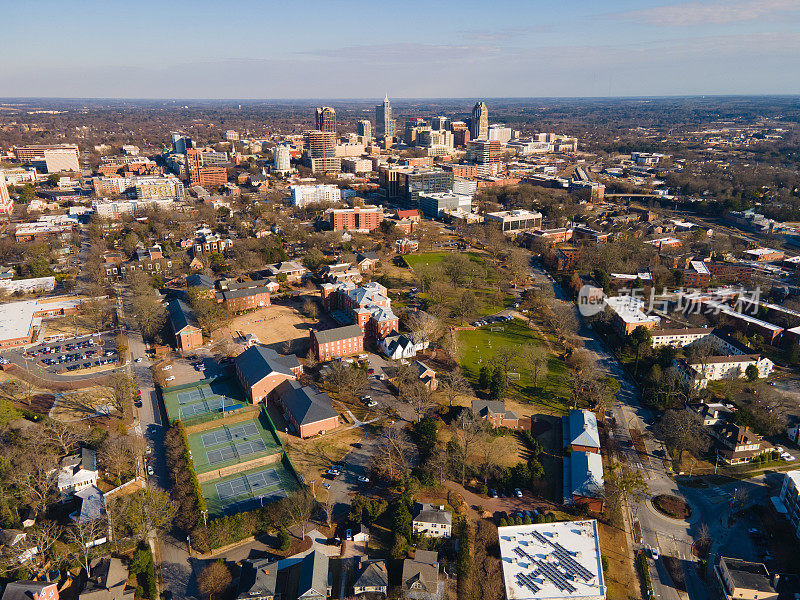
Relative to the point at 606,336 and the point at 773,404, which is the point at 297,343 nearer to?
the point at 606,336

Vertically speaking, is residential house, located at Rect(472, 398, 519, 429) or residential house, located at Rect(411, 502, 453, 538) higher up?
residential house, located at Rect(472, 398, 519, 429)

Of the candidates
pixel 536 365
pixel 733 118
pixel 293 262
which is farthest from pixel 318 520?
pixel 733 118

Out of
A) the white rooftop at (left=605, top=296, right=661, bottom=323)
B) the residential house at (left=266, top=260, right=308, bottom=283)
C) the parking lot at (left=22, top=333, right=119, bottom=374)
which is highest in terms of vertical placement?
the residential house at (left=266, top=260, right=308, bottom=283)

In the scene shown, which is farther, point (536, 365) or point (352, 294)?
point (352, 294)

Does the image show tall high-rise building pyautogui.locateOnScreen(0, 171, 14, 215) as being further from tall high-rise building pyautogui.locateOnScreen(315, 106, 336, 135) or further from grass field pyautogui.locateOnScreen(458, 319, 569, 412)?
tall high-rise building pyautogui.locateOnScreen(315, 106, 336, 135)

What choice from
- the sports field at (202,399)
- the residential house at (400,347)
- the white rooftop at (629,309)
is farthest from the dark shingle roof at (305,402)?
the white rooftop at (629,309)

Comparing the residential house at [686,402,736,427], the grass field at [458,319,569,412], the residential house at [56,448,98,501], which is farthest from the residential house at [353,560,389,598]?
the residential house at [686,402,736,427]

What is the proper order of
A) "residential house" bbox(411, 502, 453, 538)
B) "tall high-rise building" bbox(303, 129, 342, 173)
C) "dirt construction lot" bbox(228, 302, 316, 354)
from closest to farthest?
1. "residential house" bbox(411, 502, 453, 538)
2. "dirt construction lot" bbox(228, 302, 316, 354)
3. "tall high-rise building" bbox(303, 129, 342, 173)

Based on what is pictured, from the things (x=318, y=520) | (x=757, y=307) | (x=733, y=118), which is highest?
(x=733, y=118)
